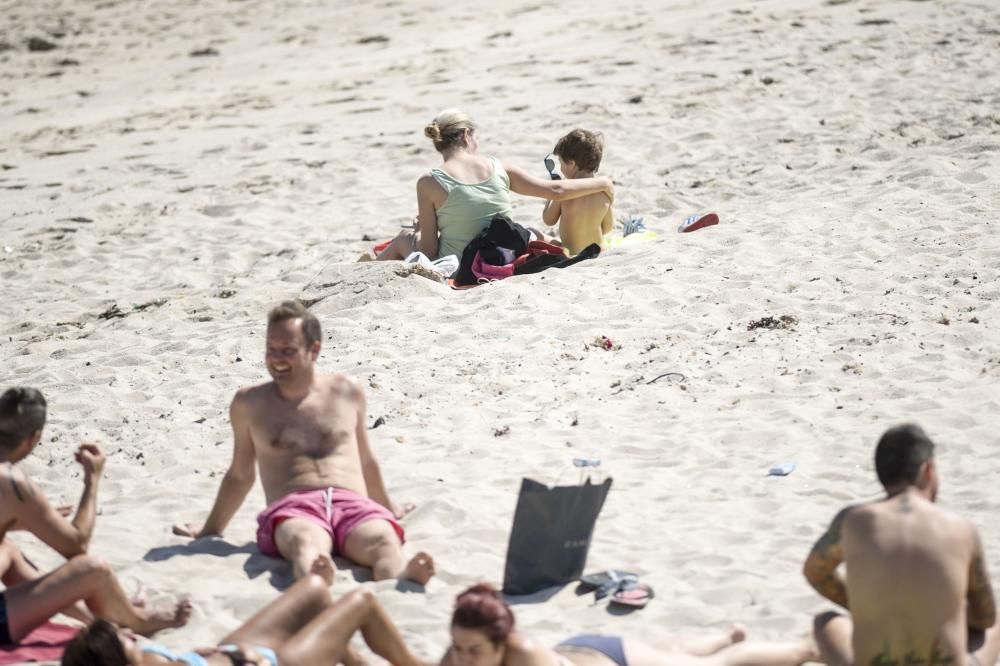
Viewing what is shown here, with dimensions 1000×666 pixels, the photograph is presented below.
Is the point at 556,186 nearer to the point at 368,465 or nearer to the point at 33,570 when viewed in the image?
the point at 368,465

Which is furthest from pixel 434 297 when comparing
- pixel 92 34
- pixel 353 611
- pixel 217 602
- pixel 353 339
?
pixel 92 34

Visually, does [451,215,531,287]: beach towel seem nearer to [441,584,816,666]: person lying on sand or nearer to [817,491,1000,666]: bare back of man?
[441,584,816,666]: person lying on sand

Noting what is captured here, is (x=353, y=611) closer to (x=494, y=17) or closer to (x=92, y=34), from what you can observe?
(x=494, y=17)

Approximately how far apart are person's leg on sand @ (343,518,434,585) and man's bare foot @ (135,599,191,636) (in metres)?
0.68

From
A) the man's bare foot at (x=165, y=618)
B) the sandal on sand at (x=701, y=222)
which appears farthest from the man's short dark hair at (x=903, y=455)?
the sandal on sand at (x=701, y=222)

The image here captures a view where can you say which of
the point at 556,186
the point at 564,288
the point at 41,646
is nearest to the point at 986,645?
the point at 41,646

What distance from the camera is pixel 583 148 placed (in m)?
8.51

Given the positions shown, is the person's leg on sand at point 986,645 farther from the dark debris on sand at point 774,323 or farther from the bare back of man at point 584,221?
the bare back of man at point 584,221

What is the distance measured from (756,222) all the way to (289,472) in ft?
15.4

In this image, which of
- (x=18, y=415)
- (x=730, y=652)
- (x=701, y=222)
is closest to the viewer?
(x=730, y=652)

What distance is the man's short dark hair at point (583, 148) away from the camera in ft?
27.8

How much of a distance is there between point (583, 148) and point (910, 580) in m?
5.10

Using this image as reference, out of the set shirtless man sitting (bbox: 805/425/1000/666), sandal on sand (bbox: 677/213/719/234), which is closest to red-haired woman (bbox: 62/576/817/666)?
shirtless man sitting (bbox: 805/425/1000/666)

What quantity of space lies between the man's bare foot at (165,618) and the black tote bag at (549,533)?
1.13 m
